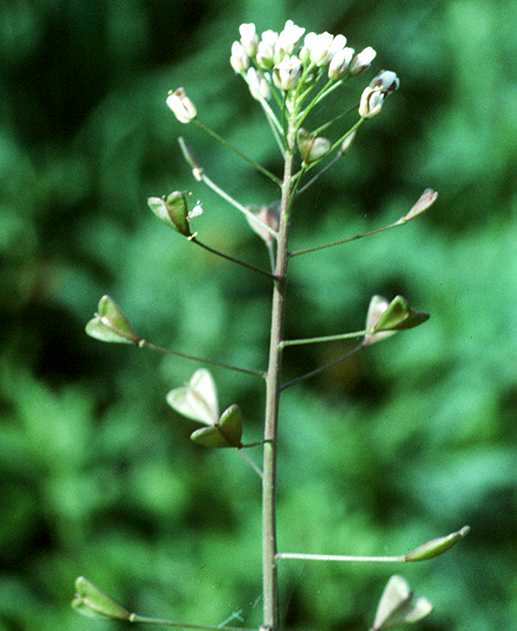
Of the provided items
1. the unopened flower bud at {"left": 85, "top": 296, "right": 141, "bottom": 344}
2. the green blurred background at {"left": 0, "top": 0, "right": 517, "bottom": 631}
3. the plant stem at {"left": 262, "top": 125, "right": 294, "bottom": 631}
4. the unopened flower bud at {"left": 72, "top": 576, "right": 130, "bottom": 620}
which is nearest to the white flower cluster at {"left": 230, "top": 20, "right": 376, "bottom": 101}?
the plant stem at {"left": 262, "top": 125, "right": 294, "bottom": 631}

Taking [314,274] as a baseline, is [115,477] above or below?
below

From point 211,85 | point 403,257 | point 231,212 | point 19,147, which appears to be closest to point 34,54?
point 19,147

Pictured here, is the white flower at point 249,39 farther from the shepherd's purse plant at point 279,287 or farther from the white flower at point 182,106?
the white flower at point 182,106

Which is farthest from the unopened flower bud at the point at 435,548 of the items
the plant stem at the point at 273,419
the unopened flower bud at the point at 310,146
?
the unopened flower bud at the point at 310,146

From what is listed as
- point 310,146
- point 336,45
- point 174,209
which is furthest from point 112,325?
point 336,45

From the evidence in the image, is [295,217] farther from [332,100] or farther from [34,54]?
[34,54]

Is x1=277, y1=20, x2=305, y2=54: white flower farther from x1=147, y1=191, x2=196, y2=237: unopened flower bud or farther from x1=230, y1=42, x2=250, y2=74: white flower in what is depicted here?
x1=147, y1=191, x2=196, y2=237: unopened flower bud
